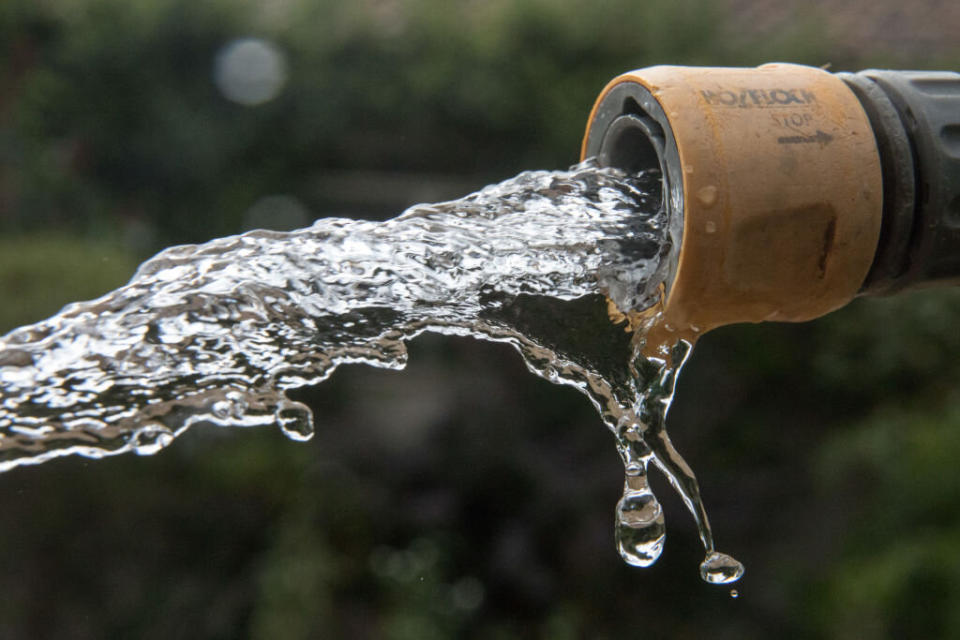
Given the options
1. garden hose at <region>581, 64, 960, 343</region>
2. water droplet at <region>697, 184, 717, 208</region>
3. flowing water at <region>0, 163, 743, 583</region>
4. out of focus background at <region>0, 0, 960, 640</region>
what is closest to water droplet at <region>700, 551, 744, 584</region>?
flowing water at <region>0, 163, 743, 583</region>

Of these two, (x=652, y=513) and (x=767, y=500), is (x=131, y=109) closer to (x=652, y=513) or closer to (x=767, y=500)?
(x=767, y=500)

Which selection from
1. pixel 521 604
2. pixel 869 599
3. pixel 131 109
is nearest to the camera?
pixel 869 599

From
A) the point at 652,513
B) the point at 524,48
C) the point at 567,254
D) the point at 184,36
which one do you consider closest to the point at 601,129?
the point at 567,254

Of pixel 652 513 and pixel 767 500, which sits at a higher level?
pixel 652 513

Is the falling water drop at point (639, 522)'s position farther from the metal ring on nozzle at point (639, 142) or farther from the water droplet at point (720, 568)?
the metal ring on nozzle at point (639, 142)

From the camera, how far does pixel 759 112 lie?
808 millimetres

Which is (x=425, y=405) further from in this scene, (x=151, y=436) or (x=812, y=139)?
(x=812, y=139)

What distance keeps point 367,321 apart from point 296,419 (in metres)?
0.16

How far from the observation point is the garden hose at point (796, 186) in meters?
0.78

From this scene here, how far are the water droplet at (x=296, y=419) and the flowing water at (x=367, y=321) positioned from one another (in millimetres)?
35

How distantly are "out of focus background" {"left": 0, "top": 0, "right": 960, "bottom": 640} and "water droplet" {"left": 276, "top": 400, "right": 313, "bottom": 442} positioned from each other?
2166 millimetres

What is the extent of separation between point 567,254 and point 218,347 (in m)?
0.41

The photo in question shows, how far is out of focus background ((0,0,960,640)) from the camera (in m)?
3.21

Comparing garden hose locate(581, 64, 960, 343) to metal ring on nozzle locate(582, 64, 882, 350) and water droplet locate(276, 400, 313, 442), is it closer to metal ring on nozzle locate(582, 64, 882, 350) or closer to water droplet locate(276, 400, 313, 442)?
metal ring on nozzle locate(582, 64, 882, 350)
